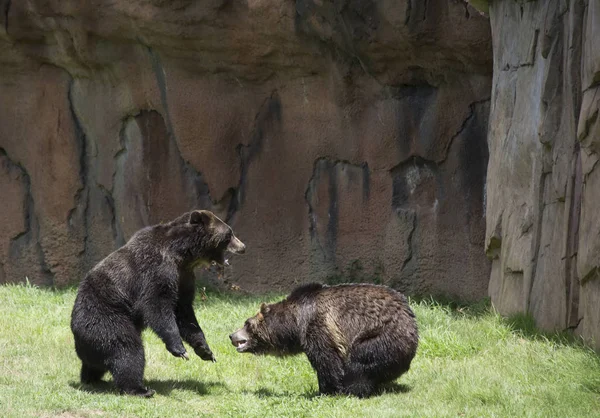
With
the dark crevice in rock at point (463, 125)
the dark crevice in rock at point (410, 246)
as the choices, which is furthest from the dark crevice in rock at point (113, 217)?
the dark crevice in rock at point (463, 125)

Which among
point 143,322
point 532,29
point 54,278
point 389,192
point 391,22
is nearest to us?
point 143,322

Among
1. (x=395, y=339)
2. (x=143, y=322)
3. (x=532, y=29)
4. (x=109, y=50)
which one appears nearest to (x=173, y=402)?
(x=143, y=322)

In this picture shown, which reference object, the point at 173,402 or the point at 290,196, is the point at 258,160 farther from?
the point at 173,402

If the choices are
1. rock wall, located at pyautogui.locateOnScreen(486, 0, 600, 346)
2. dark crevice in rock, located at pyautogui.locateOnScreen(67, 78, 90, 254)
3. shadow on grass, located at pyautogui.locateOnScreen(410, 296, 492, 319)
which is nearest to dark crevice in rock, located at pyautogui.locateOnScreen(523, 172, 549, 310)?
rock wall, located at pyautogui.locateOnScreen(486, 0, 600, 346)

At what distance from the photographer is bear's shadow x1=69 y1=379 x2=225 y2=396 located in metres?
8.28

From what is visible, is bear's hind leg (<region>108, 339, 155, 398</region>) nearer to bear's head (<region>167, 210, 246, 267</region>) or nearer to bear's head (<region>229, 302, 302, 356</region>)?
bear's head (<region>229, 302, 302, 356</region>)

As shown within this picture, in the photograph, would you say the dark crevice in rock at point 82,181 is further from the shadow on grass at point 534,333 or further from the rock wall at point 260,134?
the shadow on grass at point 534,333

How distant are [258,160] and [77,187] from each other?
288 centimetres

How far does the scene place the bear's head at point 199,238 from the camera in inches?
339

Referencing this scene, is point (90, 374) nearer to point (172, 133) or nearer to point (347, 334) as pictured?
point (347, 334)

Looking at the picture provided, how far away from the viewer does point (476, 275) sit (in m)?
12.0

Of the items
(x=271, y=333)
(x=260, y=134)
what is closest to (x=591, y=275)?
(x=271, y=333)

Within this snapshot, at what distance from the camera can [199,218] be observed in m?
8.78

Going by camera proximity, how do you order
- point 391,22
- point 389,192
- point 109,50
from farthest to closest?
1. point 109,50
2. point 389,192
3. point 391,22
